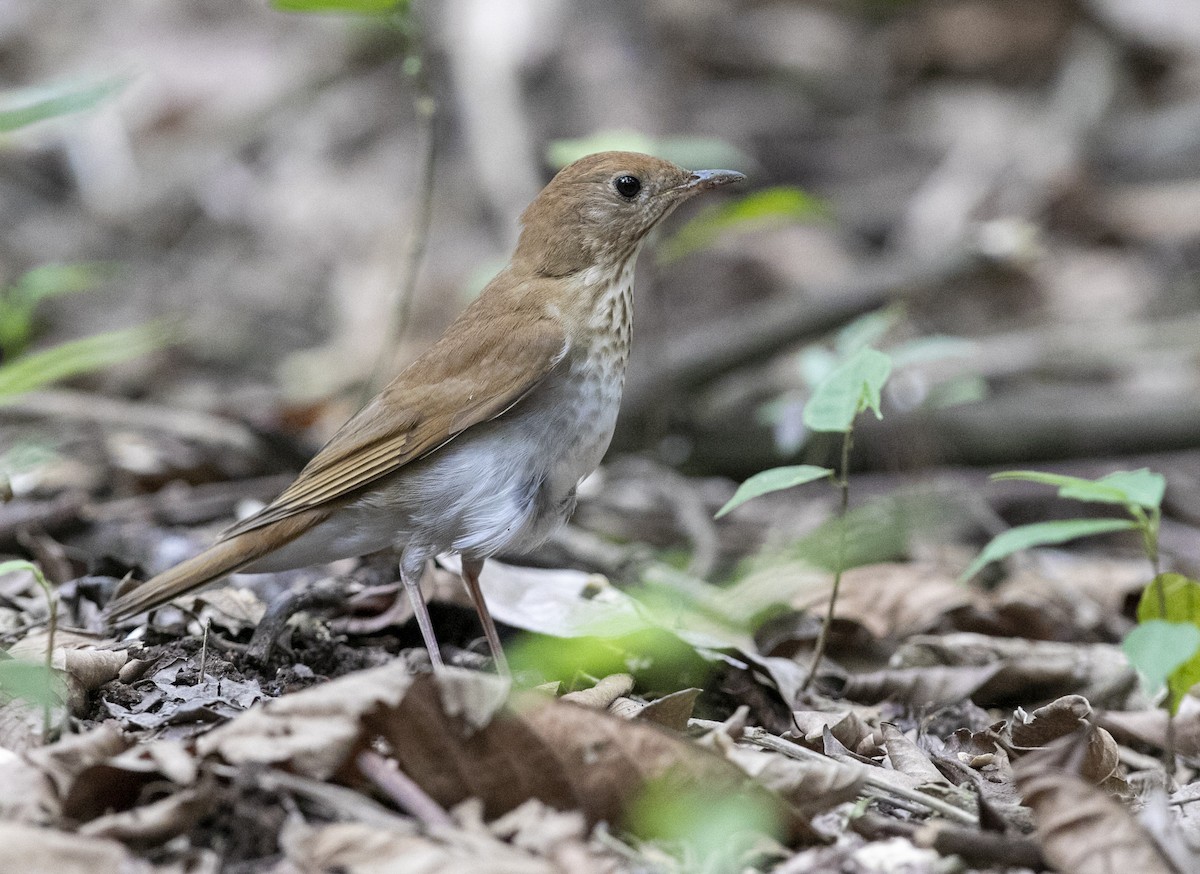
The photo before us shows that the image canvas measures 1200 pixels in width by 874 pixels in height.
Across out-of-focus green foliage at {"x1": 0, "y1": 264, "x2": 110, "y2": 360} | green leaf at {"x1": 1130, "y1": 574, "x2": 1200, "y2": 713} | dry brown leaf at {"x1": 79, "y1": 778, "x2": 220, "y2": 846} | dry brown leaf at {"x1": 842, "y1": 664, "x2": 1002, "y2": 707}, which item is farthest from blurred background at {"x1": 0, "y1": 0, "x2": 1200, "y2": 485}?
dry brown leaf at {"x1": 79, "y1": 778, "x2": 220, "y2": 846}

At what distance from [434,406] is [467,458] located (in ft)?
0.60

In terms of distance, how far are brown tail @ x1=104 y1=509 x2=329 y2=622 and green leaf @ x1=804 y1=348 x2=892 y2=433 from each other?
1513 millimetres

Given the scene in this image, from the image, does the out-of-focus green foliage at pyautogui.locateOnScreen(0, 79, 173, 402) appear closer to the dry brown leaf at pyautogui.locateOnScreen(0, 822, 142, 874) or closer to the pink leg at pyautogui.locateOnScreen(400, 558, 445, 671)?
the pink leg at pyautogui.locateOnScreen(400, 558, 445, 671)

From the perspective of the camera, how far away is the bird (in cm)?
404

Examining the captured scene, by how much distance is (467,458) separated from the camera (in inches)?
161

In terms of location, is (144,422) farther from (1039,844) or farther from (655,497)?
(1039,844)

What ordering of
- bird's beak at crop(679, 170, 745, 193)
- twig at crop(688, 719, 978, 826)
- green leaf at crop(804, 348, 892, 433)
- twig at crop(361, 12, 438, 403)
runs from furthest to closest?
twig at crop(361, 12, 438, 403) < bird's beak at crop(679, 170, 745, 193) < green leaf at crop(804, 348, 892, 433) < twig at crop(688, 719, 978, 826)

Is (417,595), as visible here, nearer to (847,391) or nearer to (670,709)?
(670,709)

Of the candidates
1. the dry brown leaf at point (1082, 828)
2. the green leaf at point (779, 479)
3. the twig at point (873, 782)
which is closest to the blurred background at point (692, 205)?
the green leaf at point (779, 479)

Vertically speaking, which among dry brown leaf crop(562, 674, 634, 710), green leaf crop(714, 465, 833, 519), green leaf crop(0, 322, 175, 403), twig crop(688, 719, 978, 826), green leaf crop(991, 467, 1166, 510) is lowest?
dry brown leaf crop(562, 674, 634, 710)

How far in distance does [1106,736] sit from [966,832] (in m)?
0.79

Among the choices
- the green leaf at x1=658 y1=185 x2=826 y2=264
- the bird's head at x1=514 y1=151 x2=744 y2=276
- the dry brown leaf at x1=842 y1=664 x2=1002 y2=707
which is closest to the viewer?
the dry brown leaf at x1=842 y1=664 x2=1002 y2=707

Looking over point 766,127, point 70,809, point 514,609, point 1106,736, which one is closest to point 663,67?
point 766,127

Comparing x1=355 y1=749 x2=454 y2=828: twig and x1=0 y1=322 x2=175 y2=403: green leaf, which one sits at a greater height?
x1=0 y1=322 x2=175 y2=403: green leaf
